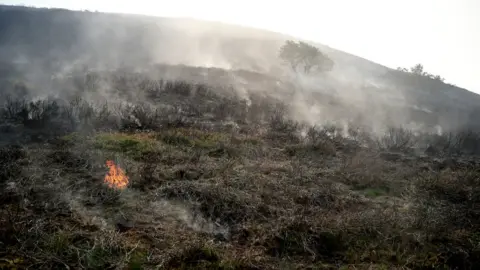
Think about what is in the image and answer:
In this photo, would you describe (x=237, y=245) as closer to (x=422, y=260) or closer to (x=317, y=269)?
(x=317, y=269)

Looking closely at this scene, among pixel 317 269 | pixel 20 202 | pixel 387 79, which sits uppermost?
pixel 387 79

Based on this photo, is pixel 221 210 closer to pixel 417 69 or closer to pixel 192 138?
pixel 192 138

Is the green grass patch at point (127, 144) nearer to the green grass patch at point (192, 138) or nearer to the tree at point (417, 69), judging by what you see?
the green grass patch at point (192, 138)

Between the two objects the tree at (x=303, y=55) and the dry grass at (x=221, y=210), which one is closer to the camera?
the dry grass at (x=221, y=210)

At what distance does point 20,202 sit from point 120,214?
65.5 inches

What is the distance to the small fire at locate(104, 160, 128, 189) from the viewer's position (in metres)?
7.35

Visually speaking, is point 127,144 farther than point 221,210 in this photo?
Yes

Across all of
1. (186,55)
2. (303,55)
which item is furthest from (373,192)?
(186,55)

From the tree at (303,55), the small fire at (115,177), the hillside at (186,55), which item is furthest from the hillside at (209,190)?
the tree at (303,55)

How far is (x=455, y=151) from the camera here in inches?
656

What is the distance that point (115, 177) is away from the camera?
775cm

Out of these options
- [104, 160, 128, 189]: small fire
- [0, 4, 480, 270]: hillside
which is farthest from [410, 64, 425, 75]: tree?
[104, 160, 128, 189]: small fire

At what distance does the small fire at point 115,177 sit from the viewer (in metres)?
7.35

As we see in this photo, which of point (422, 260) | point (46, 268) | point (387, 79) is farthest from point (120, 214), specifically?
point (387, 79)
